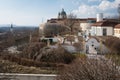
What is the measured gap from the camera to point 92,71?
7.06m

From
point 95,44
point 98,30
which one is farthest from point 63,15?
point 95,44

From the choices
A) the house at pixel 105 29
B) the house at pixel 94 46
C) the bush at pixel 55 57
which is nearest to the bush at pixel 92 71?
the bush at pixel 55 57

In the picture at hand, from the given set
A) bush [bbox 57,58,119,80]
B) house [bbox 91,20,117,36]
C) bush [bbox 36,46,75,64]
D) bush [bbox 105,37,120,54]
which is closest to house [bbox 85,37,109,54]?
bush [bbox 105,37,120,54]

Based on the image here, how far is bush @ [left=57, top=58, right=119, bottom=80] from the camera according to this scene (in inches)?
273

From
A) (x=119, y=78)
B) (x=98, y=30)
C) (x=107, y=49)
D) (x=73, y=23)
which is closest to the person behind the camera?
(x=119, y=78)

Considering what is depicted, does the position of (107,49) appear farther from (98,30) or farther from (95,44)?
(98,30)

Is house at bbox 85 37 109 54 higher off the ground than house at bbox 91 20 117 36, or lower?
lower

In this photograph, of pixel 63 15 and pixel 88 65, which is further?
pixel 63 15

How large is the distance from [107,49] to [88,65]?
2371cm

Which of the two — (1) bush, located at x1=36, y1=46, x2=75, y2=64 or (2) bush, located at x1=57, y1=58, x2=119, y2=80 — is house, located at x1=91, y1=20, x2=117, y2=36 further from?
(2) bush, located at x1=57, y1=58, x2=119, y2=80

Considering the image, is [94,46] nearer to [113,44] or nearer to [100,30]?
[113,44]

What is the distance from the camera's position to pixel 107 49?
3055 centimetres

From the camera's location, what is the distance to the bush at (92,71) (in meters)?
6.94

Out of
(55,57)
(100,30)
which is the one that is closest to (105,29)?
(100,30)
